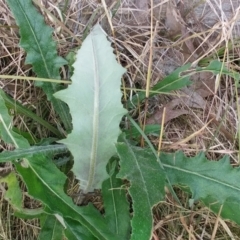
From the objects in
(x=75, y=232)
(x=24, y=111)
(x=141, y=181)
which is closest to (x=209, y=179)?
(x=141, y=181)

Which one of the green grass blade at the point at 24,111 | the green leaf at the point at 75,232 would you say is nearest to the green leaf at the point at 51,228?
the green leaf at the point at 75,232

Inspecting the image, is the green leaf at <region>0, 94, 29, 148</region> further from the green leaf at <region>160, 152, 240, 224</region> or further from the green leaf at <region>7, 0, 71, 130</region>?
the green leaf at <region>160, 152, 240, 224</region>

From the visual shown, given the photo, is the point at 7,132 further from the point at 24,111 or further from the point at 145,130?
the point at 145,130

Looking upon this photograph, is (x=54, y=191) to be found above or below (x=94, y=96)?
below

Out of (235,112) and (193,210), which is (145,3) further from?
(193,210)

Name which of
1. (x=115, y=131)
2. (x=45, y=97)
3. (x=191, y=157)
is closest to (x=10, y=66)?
(x=45, y=97)

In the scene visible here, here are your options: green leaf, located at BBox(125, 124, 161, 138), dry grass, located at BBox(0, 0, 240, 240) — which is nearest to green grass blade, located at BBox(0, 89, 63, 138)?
dry grass, located at BBox(0, 0, 240, 240)
